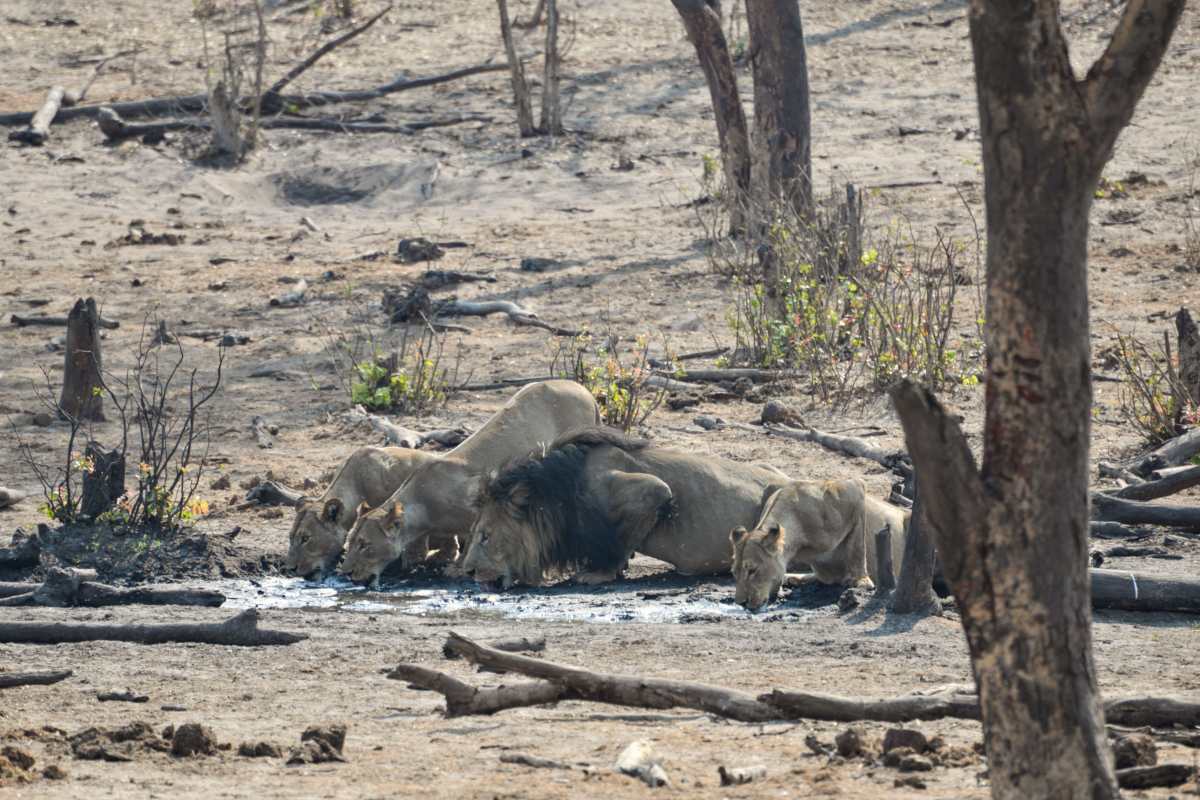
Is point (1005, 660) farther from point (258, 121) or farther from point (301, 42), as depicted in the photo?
point (301, 42)

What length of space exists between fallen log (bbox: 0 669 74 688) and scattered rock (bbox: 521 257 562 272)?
391 inches

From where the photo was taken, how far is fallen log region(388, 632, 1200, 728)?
544 cm

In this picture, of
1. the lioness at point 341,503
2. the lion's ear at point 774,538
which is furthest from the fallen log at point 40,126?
the lion's ear at point 774,538

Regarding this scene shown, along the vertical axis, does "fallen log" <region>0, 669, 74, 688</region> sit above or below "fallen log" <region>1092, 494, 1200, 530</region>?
below

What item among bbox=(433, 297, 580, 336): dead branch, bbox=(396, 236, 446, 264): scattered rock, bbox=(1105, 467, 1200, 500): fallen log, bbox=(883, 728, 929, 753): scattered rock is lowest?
bbox=(883, 728, 929, 753): scattered rock

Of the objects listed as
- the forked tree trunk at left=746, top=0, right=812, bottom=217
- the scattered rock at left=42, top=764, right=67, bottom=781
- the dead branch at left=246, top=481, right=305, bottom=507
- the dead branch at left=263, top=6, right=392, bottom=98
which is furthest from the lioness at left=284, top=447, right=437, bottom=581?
the dead branch at left=263, top=6, right=392, bottom=98

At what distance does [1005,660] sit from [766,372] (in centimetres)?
888

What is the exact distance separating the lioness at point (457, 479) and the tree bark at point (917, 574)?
8.19 feet

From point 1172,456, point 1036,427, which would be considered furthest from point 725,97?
point 1036,427

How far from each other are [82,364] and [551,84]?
8.74 metres

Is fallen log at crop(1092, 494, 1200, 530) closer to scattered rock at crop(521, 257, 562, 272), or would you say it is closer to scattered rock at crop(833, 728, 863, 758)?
scattered rock at crop(833, 728, 863, 758)

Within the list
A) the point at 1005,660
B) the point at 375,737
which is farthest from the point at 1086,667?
the point at 375,737

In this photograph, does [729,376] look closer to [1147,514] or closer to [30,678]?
[1147,514]

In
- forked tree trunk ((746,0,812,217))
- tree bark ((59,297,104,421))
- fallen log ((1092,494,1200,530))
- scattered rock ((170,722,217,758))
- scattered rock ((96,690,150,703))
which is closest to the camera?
scattered rock ((170,722,217,758))
